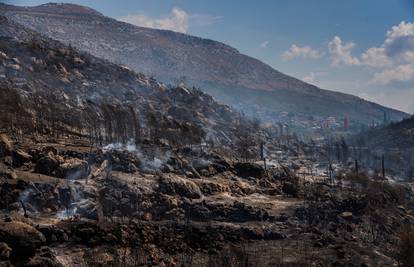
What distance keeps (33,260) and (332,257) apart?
28.7 m

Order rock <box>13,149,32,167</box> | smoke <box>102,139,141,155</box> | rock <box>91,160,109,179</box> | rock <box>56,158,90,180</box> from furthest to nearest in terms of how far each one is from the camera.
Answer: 1. smoke <box>102,139,141,155</box>
2. rock <box>91,160,109,179</box>
3. rock <box>13,149,32,167</box>
4. rock <box>56,158,90,180</box>

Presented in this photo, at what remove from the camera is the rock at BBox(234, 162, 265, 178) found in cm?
8236

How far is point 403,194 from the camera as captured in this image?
8812cm

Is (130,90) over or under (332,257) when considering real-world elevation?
over

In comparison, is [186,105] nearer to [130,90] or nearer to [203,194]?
[130,90]

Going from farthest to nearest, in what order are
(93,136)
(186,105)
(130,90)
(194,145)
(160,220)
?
(186,105) < (130,90) < (194,145) < (93,136) < (160,220)

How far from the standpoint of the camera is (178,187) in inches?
2643

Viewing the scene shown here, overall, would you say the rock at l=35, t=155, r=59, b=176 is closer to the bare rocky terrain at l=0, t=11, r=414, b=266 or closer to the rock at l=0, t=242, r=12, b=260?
the bare rocky terrain at l=0, t=11, r=414, b=266

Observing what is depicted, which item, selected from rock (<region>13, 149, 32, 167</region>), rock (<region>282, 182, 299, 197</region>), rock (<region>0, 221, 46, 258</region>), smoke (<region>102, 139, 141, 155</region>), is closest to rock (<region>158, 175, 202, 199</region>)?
smoke (<region>102, 139, 141, 155</region>)

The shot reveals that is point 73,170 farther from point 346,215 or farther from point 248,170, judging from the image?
point 346,215

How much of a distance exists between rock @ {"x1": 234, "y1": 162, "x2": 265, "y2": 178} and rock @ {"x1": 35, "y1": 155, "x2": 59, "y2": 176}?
30.4 metres

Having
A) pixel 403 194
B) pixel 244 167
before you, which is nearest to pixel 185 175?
pixel 244 167

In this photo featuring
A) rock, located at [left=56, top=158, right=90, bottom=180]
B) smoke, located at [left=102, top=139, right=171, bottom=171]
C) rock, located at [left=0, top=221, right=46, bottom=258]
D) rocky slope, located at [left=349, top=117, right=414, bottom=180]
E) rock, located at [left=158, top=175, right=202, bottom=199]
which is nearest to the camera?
rock, located at [left=0, top=221, right=46, bottom=258]

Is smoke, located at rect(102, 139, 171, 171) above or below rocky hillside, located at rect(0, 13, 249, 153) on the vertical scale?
below
